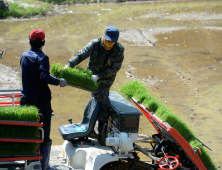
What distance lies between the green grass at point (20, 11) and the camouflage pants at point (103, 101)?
2075cm

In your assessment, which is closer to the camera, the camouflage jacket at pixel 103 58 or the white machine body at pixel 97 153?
the white machine body at pixel 97 153

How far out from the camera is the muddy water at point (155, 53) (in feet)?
29.9

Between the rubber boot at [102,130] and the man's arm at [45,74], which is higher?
the man's arm at [45,74]

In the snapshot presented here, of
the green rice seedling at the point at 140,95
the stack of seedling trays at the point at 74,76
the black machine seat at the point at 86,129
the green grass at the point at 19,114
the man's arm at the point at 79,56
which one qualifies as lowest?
the black machine seat at the point at 86,129

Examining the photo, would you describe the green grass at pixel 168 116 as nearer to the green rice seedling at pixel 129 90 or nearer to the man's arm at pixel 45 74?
the green rice seedling at pixel 129 90

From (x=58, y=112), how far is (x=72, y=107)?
46cm

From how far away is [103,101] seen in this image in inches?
206

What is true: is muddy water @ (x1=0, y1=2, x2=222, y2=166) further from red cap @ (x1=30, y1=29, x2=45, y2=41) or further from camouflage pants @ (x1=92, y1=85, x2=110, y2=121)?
red cap @ (x1=30, y1=29, x2=45, y2=41)

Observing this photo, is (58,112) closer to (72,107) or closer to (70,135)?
(72,107)

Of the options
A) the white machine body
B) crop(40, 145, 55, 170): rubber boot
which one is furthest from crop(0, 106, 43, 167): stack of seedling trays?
the white machine body

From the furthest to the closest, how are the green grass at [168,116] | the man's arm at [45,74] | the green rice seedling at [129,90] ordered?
the green rice seedling at [129,90]
the green grass at [168,116]
the man's arm at [45,74]

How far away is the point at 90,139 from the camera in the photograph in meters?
5.50

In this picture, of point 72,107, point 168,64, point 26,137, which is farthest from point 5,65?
point 26,137

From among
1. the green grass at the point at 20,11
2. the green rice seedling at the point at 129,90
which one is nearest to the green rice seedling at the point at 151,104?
the green rice seedling at the point at 129,90
